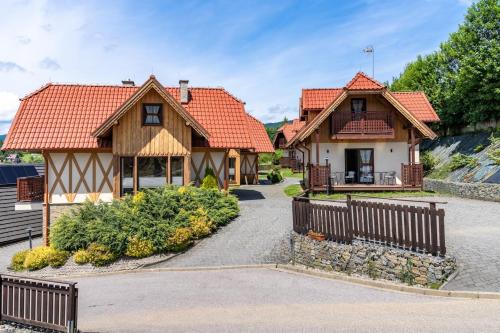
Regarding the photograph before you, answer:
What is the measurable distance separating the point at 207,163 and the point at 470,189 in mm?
15345

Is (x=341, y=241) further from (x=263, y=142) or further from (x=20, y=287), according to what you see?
(x=263, y=142)

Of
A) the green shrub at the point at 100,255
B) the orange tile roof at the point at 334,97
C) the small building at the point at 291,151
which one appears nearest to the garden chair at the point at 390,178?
the orange tile roof at the point at 334,97

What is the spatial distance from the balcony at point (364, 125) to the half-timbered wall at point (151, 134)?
10027mm

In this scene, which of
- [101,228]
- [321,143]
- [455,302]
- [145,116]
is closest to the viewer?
[455,302]

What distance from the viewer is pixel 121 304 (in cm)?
945

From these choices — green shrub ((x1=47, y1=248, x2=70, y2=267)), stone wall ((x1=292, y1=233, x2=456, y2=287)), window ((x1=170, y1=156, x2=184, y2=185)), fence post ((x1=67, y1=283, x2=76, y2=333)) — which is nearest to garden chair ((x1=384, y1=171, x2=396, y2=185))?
window ((x1=170, y1=156, x2=184, y2=185))

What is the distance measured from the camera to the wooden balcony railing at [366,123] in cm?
2353

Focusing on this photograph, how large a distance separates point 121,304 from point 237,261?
4.21m

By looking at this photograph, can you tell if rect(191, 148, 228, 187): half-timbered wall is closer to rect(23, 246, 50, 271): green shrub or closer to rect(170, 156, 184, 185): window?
rect(170, 156, 184, 185): window

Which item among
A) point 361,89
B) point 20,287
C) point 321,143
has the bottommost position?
point 20,287

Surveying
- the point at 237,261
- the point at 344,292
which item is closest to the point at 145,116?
the point at 237,261

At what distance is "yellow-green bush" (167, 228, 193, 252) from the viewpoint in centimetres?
1363

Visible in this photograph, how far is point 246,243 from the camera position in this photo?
45.2 ft

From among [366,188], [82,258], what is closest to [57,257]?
[82,258]
